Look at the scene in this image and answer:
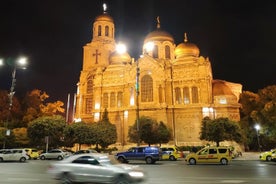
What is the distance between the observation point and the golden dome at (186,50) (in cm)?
5531

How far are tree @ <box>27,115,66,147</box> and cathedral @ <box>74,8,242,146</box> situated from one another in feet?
39.4

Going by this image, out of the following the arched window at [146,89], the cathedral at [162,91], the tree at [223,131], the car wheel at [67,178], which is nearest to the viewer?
the car wheel at [67,178]

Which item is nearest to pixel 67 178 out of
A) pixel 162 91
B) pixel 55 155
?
pixel 55 155

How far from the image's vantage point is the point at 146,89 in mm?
50656

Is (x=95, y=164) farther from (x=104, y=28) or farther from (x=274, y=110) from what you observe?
(x=104, y=28)

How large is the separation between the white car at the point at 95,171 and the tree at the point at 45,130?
1165 inches

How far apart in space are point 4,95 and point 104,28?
93.8 feet

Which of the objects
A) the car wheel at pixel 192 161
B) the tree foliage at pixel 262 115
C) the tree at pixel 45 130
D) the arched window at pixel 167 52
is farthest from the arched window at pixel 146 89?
the car wheel at pixel 192 161

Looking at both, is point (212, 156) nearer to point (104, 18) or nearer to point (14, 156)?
point (14, 156)

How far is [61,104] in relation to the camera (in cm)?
5859

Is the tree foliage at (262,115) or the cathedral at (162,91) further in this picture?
the cathedral at (162,91)

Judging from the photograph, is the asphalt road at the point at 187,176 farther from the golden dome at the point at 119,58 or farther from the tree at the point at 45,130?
the golden dome at the point at 119,58

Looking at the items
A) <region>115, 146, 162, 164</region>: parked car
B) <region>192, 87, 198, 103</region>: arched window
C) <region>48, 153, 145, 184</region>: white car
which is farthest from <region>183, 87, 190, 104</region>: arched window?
<region>48, 153, 145, 184</region>: white car

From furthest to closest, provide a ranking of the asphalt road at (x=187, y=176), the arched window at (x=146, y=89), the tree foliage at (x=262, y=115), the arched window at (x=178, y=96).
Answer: the arched window at (x=146, y=89)
the arched window at (x=178, y=96)
the tree foliage at (x=262, y=115)
the asphalt road at (x=187, y=176)
